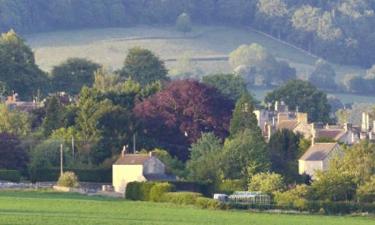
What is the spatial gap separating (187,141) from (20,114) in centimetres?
1023

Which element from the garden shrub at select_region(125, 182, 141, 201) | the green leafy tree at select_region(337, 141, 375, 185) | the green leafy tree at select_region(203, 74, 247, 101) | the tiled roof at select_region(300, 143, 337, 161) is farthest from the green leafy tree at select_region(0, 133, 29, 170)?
the green leafy tree at select_region(203, 74, 247, 101)

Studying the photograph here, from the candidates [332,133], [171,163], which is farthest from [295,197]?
[332,133]

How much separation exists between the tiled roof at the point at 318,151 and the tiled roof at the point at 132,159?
953cm

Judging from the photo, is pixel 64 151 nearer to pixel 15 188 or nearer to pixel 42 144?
pixel 42 144

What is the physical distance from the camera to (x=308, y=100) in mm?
149375

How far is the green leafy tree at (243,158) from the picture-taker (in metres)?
106

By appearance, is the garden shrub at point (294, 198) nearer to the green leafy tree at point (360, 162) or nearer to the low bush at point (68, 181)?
the green leafy tree at point (360, 162)

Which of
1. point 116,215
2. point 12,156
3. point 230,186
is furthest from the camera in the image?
point 12,156

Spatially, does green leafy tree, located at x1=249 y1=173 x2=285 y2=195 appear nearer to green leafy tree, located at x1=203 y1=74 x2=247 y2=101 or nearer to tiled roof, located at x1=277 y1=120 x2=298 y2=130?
tiled roof, located at x1=277 y1=120 x2=298 y2=130

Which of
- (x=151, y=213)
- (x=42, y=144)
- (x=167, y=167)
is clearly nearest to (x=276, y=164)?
(x=167, y=167)

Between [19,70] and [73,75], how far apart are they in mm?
11159

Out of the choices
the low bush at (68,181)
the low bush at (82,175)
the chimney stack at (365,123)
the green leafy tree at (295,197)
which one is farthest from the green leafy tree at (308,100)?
the green leafy tree at (295,197)

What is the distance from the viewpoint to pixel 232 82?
510 feet

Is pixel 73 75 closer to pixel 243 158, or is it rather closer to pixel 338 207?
pixel 243 158
